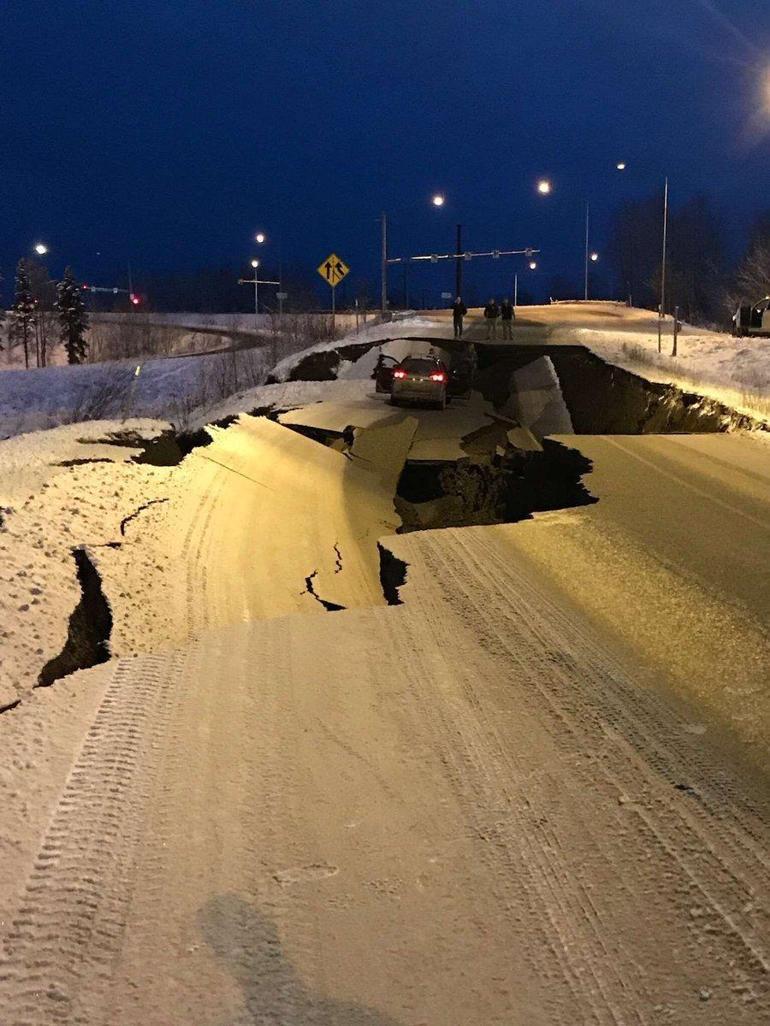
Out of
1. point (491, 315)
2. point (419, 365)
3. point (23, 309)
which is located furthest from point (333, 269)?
point (23, 309)

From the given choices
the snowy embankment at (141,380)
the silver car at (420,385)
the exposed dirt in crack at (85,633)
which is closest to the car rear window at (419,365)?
the silver car at (420,385)

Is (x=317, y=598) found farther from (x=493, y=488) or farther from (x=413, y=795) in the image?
(x=493, y=488)

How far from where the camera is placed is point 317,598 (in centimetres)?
750

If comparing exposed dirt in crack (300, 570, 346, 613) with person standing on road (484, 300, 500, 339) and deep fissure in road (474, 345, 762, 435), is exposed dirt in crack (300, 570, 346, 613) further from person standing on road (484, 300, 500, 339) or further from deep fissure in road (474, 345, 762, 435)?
person standing on road (484, 300, 500, 339)

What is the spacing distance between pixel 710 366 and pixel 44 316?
99.7m

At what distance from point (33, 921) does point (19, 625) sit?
9.31 ft

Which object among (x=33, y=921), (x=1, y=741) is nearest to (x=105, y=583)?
(x=1, y=741)

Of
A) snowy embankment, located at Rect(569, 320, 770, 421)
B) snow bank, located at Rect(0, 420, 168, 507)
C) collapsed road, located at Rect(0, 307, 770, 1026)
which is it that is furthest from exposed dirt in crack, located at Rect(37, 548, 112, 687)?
snowy embankment, located at Rect(569, 320, 770, 421)

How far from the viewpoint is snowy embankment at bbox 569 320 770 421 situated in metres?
19.1

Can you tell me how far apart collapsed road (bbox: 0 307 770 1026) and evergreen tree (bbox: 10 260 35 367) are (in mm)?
108149

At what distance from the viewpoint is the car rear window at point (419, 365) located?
23.7 meters

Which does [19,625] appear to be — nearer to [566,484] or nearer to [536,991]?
[536,991]

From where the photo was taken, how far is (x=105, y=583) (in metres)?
6.73

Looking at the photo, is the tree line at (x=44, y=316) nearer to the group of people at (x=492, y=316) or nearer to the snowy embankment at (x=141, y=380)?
the snowy embankment at (x=141, y=380)
